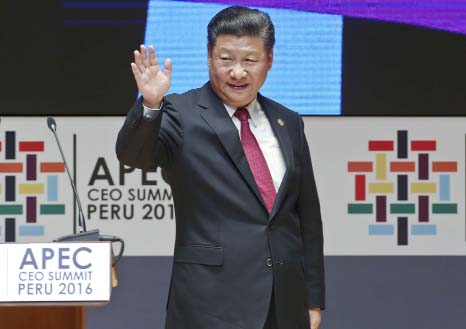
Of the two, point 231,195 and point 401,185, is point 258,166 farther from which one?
point 401,185

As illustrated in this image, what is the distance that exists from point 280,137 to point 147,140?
1.46 ft

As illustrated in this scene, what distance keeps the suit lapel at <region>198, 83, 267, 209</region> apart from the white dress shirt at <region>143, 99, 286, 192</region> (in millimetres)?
42

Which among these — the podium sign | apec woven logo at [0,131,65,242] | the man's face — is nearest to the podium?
the podium sign

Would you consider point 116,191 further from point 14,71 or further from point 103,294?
point 103,294

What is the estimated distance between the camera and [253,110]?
2805 mm

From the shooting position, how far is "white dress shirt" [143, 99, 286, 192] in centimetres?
272

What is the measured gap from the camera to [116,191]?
14.2ft

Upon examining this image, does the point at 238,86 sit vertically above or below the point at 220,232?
above

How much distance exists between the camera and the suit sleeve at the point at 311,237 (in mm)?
2812

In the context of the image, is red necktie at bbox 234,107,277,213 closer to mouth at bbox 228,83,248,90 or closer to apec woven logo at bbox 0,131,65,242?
mouth at bbox 228,83,248,90

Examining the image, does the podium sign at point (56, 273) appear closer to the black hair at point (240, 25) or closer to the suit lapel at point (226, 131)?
the suit lapel at point (226, 131)

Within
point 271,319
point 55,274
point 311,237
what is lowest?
point 271,319

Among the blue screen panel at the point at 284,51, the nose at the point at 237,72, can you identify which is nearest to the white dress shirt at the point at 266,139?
the nose at the point at 237,72

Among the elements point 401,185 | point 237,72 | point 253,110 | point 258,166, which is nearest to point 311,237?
point 258,166
